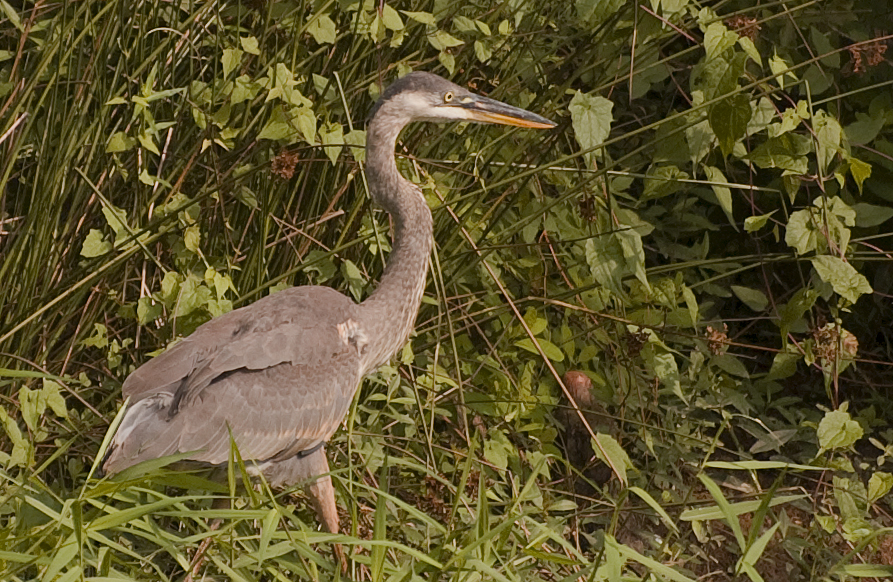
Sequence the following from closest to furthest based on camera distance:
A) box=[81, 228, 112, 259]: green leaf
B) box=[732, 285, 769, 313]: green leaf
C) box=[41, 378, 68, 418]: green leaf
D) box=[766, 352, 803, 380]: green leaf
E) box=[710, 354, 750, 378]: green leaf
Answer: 1. box=[41, 378, 68, 418]: green leaf
2. box=[81, 228, 112, 259]: green leaf
3. box=[766, 352, 803, 380]: green leaf
4. box=[732, 285, 769, 313]: green leaf
5. box=[710, 354, 750, 378]: green leaf

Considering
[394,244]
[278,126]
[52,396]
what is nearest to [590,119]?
[394,244]

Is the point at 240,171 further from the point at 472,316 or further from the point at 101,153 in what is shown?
the point at 472,316

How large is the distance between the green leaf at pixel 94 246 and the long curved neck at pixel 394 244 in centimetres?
72

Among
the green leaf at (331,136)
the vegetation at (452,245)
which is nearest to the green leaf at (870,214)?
the vegetation at (452,245)

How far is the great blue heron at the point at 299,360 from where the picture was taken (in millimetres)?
2932

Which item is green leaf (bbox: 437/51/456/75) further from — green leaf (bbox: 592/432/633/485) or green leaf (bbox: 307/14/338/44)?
green leaf (bbox: 592/432/633/485)

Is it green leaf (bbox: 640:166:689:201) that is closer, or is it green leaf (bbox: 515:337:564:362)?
green leaf (bbox: 640:166:689:201)

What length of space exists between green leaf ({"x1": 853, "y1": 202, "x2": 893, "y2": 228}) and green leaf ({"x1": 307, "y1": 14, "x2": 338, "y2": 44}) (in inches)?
62.9

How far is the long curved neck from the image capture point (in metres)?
3.22

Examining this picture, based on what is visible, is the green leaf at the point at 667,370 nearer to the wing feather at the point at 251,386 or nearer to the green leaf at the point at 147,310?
the wing feather at the point at 251,386

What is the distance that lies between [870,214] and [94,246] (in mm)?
2214

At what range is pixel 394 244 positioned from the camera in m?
3.29

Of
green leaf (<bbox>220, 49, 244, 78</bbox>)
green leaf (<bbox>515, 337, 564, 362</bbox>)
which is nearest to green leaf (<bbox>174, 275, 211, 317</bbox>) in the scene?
green leaf (<bbox>220, 49, 244, 78</bbox>)

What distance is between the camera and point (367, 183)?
10.8 feet
